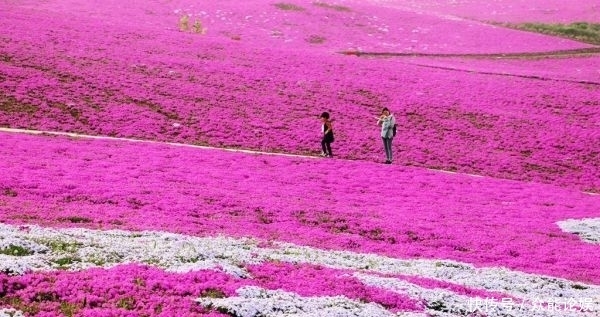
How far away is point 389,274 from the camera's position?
15102 millimetres

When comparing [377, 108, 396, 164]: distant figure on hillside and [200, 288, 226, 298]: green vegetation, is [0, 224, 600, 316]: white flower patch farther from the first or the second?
[377, 108, 396, 164]: distant figure on hillside

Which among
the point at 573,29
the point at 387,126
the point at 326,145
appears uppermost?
the point at 573,29

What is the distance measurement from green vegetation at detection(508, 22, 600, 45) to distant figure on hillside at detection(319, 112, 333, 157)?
5851 cm

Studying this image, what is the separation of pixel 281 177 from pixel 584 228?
12.5 m

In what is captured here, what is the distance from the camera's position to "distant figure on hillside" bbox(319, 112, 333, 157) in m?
32.9

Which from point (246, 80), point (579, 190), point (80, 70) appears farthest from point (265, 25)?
point (579, 190)

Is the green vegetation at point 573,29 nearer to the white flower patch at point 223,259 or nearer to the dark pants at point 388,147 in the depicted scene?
the dark pants at point 388,147

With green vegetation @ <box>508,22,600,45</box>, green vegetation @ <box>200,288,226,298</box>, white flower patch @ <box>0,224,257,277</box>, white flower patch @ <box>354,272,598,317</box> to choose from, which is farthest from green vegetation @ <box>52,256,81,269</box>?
green vegetation @ <box>508,22,600,45</box>

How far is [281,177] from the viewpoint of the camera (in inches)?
1106

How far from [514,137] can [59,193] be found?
1170 inches

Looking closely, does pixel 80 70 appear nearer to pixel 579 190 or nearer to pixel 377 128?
pixel 377 128

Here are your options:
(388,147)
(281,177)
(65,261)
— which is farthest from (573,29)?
(65,261)

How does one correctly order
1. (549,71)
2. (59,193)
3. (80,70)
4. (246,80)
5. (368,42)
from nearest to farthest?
(59,193)
(80,70)
(246,80)
(549,71)
(368,42)

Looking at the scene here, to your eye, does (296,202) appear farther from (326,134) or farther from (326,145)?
(326,145)
